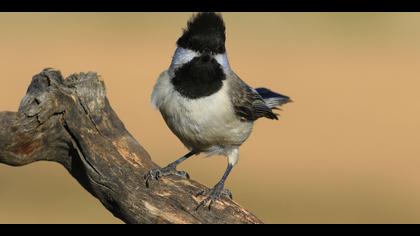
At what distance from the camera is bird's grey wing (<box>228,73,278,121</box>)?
251 inches

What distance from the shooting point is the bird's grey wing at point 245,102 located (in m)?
6.37

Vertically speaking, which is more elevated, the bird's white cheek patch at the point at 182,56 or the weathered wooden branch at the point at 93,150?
the bird's white cheek patch at the point at 182,56

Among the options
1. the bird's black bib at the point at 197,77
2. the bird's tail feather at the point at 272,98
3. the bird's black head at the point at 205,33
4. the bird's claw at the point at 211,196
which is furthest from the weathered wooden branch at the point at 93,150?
the bird's tail feather at the point at 272,98

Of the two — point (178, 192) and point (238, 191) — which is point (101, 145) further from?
point (238, 191)

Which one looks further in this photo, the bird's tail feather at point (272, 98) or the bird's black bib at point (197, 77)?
the bird's tail feather at point (272, 98)

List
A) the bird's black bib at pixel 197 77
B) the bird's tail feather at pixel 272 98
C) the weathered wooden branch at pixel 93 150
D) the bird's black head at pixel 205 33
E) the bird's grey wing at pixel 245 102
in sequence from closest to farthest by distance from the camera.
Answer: the weathered wooden branch at pixel 93 150 → the bird's black head at pixel 205 33 → the bird's black bib at pixel 197 77 → the bird's grey wing at pixel 245 102 → the bird's tail feather at pixel 272 98

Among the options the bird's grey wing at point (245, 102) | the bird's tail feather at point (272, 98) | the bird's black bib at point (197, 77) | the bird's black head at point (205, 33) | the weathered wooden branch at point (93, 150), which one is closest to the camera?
the weathered wooden branch at point (93, 150)

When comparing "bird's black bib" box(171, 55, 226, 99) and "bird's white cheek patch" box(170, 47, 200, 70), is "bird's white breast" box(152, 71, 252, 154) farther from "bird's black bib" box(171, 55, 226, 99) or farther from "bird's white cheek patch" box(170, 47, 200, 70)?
"bird's white cheek patch" box(170, 47, 200, 70)

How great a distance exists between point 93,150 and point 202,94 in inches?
41.8

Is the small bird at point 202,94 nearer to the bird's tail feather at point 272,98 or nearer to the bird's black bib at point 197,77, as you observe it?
the bird's black bib at point 197,77

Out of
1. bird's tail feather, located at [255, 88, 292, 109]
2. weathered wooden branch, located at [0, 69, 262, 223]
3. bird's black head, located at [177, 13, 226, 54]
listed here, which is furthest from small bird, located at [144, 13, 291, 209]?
bird's tail feather, located at [255, 88, 292, 109]

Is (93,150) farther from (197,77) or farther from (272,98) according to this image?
(272,98)

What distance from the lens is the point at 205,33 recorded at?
5848 mm

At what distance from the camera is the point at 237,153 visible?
21.9 feet
